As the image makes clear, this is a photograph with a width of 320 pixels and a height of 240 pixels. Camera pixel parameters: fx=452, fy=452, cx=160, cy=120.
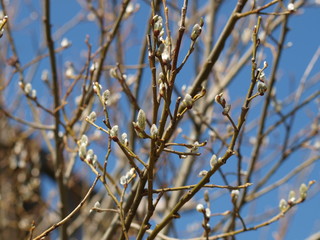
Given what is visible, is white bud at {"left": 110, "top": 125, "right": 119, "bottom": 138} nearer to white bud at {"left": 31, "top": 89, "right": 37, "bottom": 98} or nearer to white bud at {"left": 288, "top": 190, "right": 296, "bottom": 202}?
white bud at {"left": 288, "top": 190, "right": 296, "bottom": 202}

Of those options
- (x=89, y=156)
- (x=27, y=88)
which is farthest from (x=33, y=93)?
(x=89, y=156)

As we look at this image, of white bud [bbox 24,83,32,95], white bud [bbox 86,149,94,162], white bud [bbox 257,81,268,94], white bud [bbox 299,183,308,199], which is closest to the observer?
white bud [bbox 257,81,268,94]

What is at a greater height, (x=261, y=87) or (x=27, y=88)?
(x=27, y=88)

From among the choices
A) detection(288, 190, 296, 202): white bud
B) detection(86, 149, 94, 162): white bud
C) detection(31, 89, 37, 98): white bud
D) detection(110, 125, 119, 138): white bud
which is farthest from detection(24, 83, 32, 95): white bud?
detection(288, 190, 296, 202): white bud

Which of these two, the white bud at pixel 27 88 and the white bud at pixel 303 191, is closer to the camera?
the white bud at pixel 303 191

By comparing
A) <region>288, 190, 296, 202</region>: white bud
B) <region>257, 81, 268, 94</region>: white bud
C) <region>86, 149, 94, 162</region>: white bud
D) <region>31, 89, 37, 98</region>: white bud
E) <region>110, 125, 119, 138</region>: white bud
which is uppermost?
<region>31, 89, 37, 98</region>: white bud

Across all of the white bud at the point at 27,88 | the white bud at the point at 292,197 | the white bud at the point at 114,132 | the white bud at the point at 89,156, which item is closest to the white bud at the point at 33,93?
the white bud at the point at 27,88

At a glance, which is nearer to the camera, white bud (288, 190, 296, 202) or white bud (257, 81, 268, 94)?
white bud (257, 81, 268, 94)

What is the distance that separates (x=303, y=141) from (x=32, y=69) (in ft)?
7.81

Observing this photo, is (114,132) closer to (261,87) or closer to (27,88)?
(261,87)

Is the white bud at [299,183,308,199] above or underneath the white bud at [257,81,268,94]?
underneath

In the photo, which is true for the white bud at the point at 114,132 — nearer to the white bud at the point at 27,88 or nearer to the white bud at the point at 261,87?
the white bud at the point at 261,87

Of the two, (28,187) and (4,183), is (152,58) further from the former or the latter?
(4,183)

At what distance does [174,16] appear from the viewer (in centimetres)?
369
